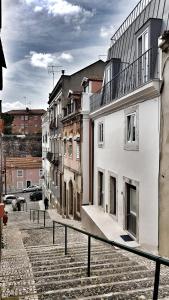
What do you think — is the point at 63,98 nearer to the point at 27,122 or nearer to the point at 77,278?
the point at 77,278

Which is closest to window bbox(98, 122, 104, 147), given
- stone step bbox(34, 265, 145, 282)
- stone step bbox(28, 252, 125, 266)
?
stone step bbox(28, 252, 125, 266)

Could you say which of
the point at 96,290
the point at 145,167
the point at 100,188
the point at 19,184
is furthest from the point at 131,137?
the point at 19,184

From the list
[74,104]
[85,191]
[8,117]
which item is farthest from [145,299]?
[8,117]

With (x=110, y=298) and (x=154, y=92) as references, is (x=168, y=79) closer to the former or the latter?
(x=154, y=92)

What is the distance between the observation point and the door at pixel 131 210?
36.9 ft

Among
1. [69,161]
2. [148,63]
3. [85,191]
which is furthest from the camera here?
[69,161]

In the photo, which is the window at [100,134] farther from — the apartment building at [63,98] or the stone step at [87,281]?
the stone step at [87,281]

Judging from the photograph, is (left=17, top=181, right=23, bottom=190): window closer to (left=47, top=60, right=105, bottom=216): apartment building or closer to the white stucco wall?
(left=47, top=60, right=105, bottom=216): apartment building

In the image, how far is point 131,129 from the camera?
37.3ft

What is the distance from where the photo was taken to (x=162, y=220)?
347 inches

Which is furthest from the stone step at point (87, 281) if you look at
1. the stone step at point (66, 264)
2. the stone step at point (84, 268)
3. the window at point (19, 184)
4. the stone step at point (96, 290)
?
the window at point (19, 184)

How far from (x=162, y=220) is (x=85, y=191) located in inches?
414

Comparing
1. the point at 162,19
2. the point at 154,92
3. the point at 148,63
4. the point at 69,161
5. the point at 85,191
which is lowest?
the point at 85,191

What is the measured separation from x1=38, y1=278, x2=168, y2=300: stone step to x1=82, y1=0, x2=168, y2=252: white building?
415cm
